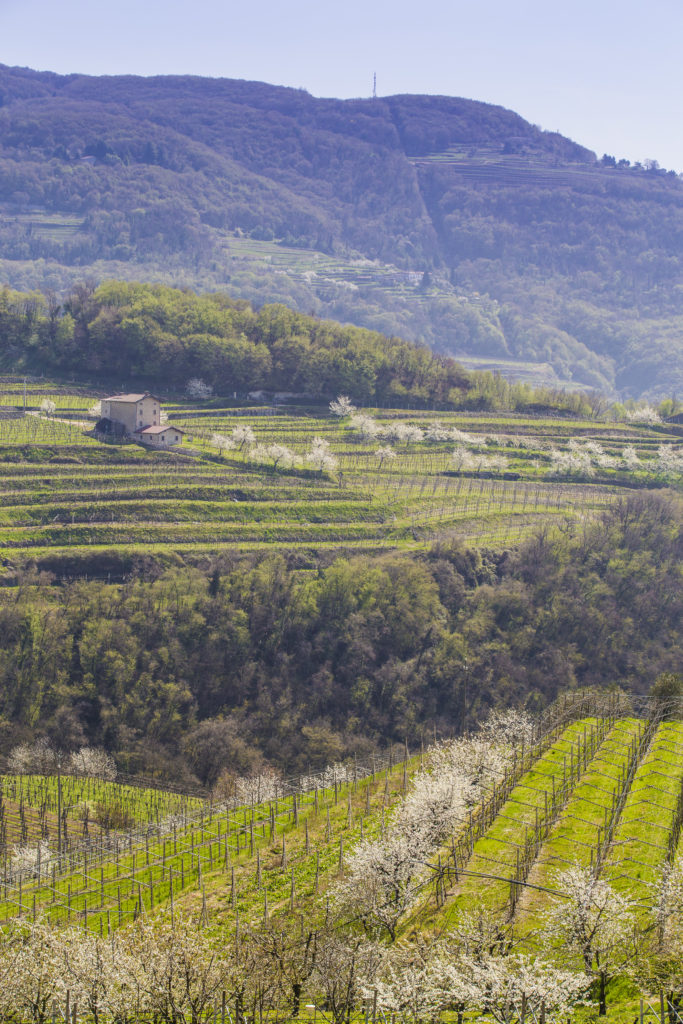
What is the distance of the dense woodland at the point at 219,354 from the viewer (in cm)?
14100

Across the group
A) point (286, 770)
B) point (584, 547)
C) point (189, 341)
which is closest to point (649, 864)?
point (286, 770)

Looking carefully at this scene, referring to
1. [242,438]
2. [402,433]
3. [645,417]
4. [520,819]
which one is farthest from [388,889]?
[645,417]

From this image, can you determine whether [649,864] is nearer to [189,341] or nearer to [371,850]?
[371,850]

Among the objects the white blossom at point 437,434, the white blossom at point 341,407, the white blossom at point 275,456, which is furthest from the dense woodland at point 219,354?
the white blossom at point 275,456

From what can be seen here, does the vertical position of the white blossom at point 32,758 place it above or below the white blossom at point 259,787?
above

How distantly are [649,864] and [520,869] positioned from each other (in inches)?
198

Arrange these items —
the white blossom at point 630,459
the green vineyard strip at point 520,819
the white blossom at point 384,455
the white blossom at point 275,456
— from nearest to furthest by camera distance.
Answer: the green vineyard strip at point 520,819 → the white blossom at point 275,456 → the white blossom at point 384,455 → the white blossom at point 630,459

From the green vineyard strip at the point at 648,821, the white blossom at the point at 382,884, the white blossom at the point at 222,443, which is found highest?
the white blossom at the point at 222,443

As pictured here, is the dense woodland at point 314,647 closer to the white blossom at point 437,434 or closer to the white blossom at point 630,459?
the white blossom at point 630,459

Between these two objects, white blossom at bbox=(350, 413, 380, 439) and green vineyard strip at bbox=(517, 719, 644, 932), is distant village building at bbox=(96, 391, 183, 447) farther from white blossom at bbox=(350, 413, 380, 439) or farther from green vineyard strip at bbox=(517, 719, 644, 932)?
green vineyard strip at bbox=(517, 719, 644, 932)

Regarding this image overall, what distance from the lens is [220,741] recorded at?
248 feet

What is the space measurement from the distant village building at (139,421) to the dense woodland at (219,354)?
24050 mm

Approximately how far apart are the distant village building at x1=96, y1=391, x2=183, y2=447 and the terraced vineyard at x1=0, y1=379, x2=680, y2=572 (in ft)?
7.65

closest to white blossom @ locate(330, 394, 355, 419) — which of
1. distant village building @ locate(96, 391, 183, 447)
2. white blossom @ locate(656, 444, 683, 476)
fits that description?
A: distant village building @ locate(96, 391, 183, 447)
